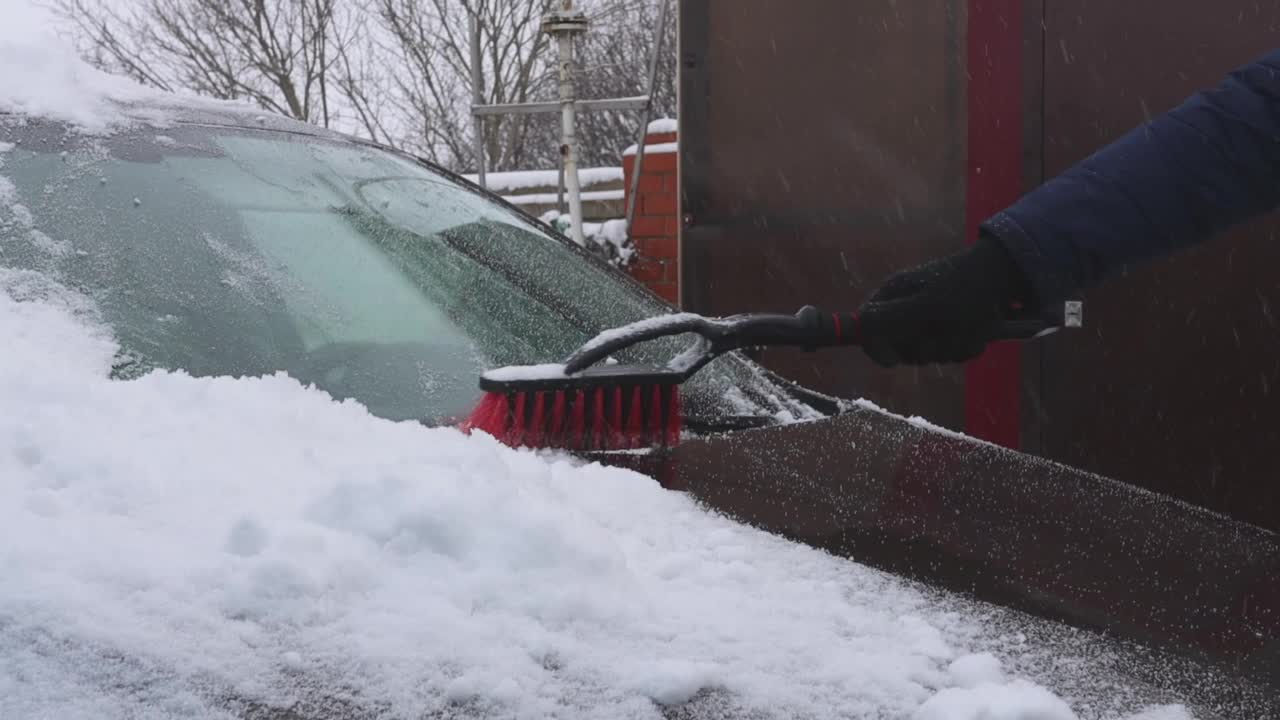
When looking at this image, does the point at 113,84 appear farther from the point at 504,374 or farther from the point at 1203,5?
the point at 1203,5

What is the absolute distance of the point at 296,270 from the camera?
1757 mm

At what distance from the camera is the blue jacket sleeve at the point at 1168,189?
1.66 meters


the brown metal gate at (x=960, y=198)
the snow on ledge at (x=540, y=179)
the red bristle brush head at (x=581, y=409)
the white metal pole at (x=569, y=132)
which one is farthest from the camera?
the snow on ledge at (x=540, y=179)

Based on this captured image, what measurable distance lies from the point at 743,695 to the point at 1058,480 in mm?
950

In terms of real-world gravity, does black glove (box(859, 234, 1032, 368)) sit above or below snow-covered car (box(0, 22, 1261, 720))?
above

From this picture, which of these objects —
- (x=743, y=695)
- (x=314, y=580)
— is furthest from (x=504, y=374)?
(x=743, y=695)

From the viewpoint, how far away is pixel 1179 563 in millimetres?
1358

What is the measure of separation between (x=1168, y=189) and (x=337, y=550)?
4.14 ft

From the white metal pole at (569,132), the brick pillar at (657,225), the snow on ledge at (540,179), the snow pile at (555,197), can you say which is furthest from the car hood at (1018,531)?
the snow on ledge at (540,179)

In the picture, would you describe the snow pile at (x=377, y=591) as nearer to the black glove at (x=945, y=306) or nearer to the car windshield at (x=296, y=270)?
the car windshield at (x=296, y=270)

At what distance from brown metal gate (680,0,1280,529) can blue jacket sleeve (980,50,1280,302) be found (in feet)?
5.77

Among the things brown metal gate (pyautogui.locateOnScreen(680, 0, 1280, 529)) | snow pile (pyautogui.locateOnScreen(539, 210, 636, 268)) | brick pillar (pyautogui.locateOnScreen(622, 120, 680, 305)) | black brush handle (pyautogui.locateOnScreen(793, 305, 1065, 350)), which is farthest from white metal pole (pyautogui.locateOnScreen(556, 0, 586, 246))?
black brush handle (pyautogui.locateOnScreen(793, 305, 1065, 350))

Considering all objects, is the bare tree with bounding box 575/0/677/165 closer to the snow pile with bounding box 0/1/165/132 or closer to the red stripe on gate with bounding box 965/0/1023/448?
the red stripe on gate with bounding box 965/0/1023/448

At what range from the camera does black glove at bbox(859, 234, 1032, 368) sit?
5.77ft
